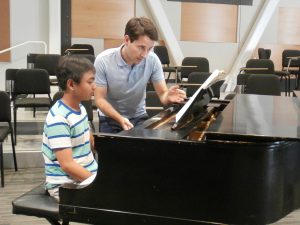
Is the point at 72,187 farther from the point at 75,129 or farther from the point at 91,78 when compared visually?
the point at 91,78

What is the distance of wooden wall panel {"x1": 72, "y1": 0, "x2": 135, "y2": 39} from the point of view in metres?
9.63

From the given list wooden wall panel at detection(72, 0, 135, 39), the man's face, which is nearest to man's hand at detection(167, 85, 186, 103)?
the man's face

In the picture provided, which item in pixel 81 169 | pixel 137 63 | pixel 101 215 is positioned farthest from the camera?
pixel 137 63

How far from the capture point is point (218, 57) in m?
10.3

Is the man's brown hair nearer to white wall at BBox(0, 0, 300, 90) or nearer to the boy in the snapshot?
the boy

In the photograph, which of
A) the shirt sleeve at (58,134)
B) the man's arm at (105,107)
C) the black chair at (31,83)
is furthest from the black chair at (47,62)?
the shirt sleeve at (58,134)

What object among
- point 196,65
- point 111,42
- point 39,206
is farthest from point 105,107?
point 111,42

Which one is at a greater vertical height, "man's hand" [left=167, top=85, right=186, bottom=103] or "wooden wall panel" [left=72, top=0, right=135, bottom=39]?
"wooden wall panel" [left=72, top=0, right=135, bottom=39]

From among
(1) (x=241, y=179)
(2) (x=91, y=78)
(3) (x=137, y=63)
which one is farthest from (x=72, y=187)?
(3) (x=137, y=63)

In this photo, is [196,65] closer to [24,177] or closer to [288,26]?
[288,26]

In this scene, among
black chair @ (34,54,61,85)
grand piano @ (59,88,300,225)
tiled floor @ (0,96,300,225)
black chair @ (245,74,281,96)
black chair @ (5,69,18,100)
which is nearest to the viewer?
grand piano @ (59,88,300,225)

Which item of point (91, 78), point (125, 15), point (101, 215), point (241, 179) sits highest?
Result: point (125, 15)

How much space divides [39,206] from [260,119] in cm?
117

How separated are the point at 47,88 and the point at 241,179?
4.30 metres
